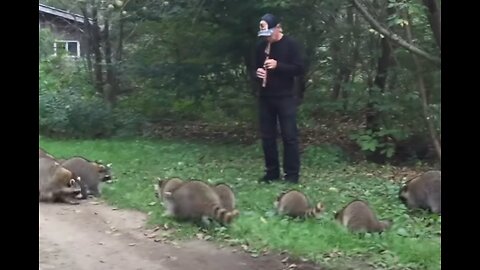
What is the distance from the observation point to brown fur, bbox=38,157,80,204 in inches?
338

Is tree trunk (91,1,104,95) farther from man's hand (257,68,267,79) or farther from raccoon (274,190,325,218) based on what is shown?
raccoon (274,190,325,218)

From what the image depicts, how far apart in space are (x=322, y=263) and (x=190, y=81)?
362 inches

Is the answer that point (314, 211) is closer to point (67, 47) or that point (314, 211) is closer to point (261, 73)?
point (261, 73)

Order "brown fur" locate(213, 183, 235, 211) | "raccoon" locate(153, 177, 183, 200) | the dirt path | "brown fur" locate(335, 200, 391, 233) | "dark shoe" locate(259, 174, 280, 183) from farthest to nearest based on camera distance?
1. "dark shoe" locate(259, 174, 280, 183)
2. "raccoon" locate(153, 177, 183, 200)
3. "brown fur" locate(213, 183, 235, 211)
4. "brown fur" locate(335, 200, 391, 233)
5. the dirt path

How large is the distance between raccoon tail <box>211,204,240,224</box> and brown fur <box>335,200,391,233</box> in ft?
3.31

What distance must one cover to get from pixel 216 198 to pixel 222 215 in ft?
0.67

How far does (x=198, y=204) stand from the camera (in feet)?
23.9

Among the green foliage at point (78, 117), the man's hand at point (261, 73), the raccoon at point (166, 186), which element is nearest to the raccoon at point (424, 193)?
the man's hand at point (261, 73)

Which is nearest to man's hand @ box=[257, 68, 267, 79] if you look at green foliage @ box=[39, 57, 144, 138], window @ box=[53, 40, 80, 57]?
green foliage @ box=[39, 57, 144, 138]

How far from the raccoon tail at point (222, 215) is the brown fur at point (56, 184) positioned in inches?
84.5

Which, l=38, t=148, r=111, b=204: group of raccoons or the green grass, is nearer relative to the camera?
the green grass

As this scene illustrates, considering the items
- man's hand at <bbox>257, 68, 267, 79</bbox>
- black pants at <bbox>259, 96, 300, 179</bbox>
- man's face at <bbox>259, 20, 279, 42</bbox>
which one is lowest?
black pants at <bbox>259, 96, 300, 179</bbox>

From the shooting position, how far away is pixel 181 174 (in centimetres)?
1088
